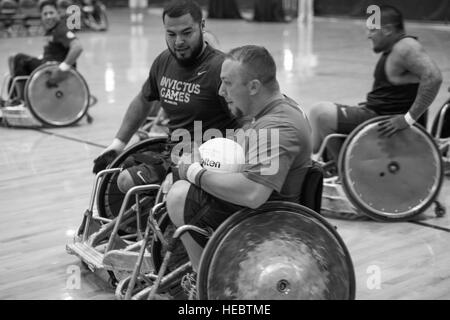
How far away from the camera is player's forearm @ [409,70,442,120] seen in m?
4.23

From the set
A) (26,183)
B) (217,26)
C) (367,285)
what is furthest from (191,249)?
(217,26)

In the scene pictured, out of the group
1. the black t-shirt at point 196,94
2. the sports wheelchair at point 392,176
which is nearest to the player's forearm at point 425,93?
the sports wheelchair at point 392,176

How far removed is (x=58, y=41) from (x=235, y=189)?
178 inches

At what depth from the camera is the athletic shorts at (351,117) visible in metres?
4.57

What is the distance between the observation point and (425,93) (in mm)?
4254

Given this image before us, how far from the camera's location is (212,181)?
2676 millimetres

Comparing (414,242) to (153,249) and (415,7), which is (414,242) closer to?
(153,249)

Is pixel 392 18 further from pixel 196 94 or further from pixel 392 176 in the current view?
pixel 196 94

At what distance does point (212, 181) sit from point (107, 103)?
5.47 meters

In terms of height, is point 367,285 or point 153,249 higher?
point 153,249

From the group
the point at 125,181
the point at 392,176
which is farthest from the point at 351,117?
the point at 125,181

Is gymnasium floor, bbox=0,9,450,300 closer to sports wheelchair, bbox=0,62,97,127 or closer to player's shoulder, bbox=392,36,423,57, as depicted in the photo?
sports wheelchair, bbox=0,62,97,127

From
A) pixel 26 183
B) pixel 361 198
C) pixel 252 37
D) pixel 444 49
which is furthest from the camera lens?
pixel 252 37

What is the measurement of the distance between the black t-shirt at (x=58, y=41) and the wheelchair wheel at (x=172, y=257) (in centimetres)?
393
